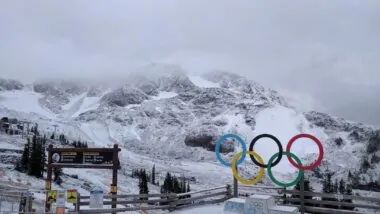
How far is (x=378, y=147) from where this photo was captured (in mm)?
192750

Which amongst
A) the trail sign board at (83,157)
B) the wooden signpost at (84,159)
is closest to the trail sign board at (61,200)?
the wooden signpost at (84,159)

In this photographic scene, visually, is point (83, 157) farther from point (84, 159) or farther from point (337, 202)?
point (337, 202)

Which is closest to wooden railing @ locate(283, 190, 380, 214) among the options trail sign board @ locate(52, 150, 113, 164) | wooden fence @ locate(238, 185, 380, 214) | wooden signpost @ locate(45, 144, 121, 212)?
wooden fence @ locate(238, 185, 380, 214)

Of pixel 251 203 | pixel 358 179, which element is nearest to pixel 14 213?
pixel 251 203

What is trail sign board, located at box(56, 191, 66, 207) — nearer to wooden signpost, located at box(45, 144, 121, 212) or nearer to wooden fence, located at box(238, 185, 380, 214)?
wooden signpost, located at box(45, 144, 121, 212)

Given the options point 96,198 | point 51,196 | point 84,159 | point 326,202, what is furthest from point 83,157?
point 326,202

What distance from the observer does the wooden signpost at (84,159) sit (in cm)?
2098

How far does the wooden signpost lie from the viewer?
20984mm

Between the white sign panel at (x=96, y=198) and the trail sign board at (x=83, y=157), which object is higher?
the trail sign board at (x=83, y=157)

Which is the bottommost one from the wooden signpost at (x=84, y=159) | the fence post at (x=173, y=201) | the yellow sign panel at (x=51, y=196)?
the fence post at (x=173, y=201)

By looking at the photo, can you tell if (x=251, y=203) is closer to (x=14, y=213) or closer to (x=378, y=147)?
(x=14, y=213)

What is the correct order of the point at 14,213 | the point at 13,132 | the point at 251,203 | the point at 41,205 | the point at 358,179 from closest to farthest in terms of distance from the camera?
the point at 251,203 → the point at 14,213 → the point at 41,205 → the point at 13,132 → the point at 358,179

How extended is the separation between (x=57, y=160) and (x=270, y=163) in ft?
36.3

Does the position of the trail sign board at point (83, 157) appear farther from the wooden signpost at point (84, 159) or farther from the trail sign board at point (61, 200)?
the trail sign board at point (61, 200)
